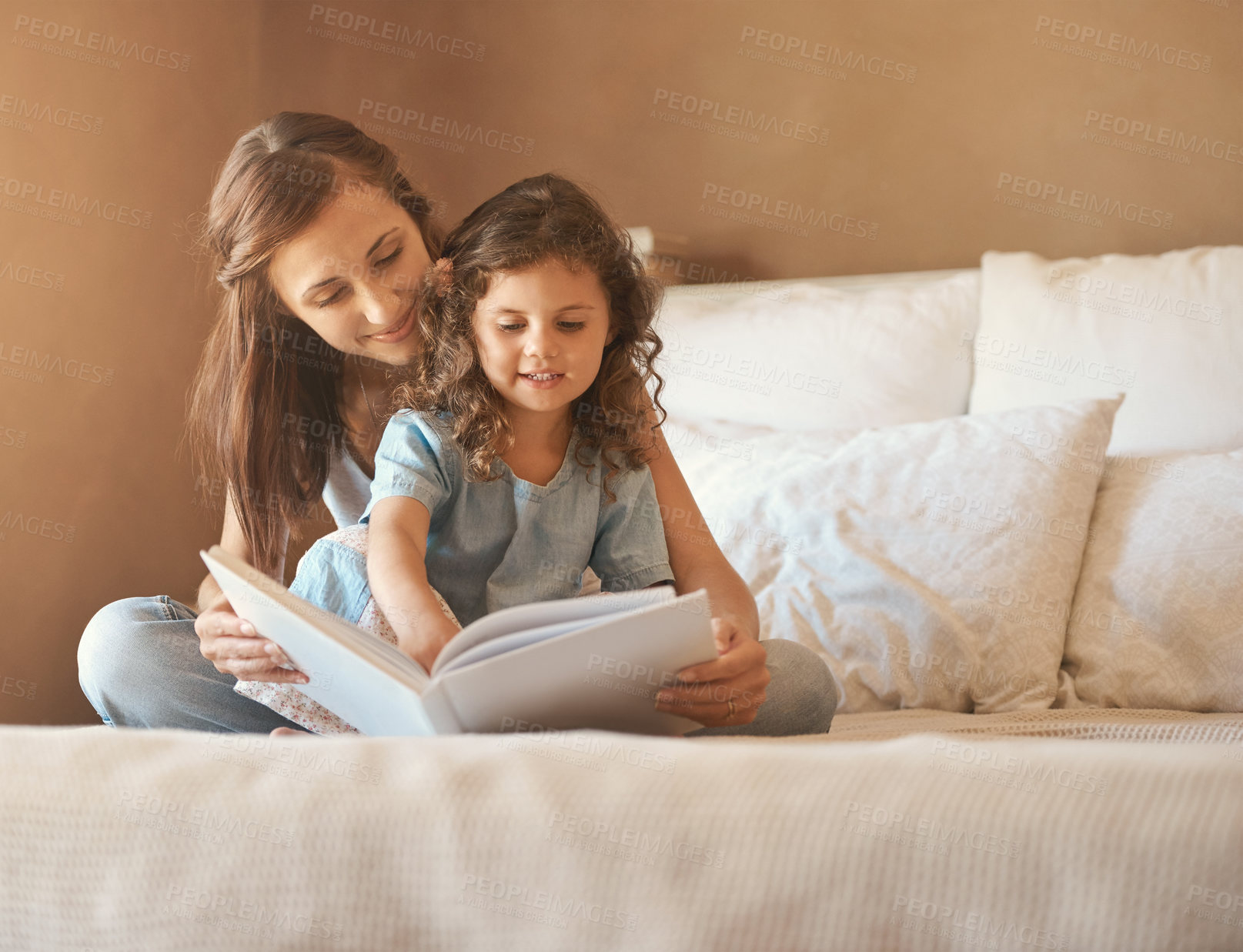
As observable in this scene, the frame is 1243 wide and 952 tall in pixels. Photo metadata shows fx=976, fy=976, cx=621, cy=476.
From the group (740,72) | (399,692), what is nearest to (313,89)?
(740,72)

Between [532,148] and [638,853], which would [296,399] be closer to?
[638,853]

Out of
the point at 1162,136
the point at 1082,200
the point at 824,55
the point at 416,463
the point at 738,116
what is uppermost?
the point at 824,55

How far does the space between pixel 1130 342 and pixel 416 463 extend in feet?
4.17

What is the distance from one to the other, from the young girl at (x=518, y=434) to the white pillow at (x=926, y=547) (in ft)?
1.04

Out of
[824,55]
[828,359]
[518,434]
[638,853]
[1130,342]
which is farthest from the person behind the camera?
[824,55]

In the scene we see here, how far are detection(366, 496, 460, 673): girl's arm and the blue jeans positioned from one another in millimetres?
250

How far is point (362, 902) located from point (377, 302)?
85 cm

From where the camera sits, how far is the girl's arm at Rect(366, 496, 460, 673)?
0.91 meters

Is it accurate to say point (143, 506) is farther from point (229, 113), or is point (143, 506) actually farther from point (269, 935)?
point (269, 935)

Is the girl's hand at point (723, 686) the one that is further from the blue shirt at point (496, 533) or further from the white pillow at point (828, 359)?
the white pillow at point (828, 359)

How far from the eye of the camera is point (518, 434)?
3.99ft

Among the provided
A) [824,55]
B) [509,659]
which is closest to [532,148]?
[824,55]

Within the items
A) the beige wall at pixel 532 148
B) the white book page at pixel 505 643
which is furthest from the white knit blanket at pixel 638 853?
the beige wall at pixel 532 148

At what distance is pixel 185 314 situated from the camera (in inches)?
91.8
